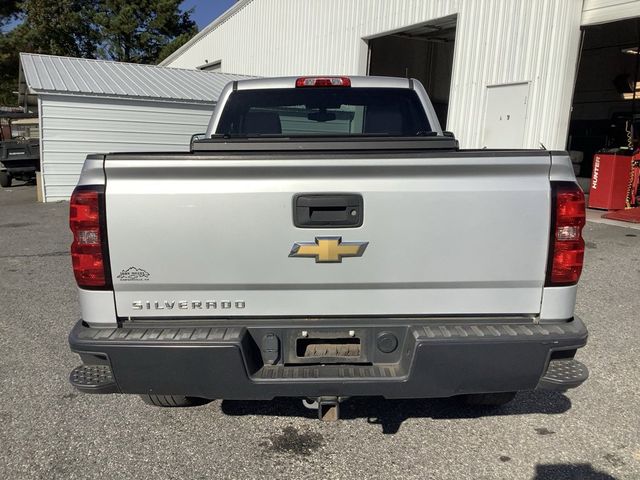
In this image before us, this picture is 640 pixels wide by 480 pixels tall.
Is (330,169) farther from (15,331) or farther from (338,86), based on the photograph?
(15,331)

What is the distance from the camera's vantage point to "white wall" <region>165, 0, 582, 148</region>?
31.8 feet

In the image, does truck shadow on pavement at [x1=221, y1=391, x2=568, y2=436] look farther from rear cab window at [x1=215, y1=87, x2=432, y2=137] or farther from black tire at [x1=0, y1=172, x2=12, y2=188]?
black tire at [x1=0, y1=172, x2=12, y2=188]

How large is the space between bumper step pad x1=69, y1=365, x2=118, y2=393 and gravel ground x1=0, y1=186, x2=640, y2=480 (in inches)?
21.8

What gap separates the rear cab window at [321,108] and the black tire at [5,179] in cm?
1614

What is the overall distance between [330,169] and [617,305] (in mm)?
4474

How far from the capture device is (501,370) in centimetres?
234

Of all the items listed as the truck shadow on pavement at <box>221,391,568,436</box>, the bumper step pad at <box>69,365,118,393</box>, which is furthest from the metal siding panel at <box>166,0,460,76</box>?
the bumper step pad at <box>69,365,118,393</box>

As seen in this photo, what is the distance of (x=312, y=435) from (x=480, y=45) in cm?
1020

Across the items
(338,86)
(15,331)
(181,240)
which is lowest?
(15,331)

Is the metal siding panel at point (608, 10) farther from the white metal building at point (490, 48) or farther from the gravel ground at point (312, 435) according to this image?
the gravel ground at point (312, 435)

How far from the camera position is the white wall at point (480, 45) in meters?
9.69

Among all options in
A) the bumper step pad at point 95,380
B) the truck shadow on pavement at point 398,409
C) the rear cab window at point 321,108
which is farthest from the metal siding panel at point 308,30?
the bumper step pad at point 95,380

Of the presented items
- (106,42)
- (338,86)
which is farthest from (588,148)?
(106,42)

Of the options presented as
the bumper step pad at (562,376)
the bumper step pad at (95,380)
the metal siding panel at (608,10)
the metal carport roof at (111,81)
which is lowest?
the bumper step pad at (95,380)
